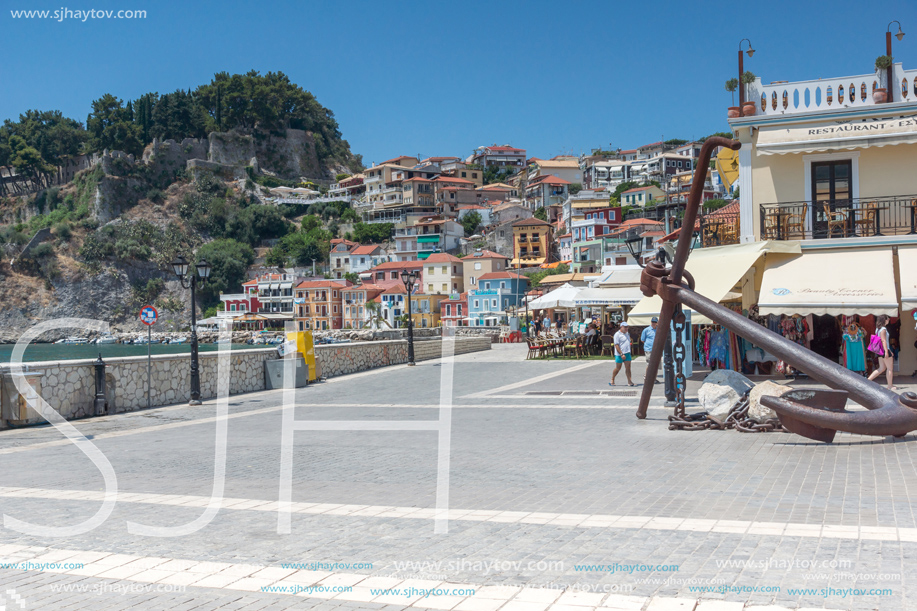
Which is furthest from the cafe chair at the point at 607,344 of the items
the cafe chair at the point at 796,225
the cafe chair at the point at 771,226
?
the cafe chair at the point at 796,225

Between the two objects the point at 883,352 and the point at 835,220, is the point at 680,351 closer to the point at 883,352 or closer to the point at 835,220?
the point at 883,352

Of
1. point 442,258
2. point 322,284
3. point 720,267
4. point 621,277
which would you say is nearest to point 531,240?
point 442,258

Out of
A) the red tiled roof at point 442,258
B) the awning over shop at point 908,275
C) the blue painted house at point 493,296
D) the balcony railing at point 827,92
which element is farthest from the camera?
the red tiled roof at point 442,258

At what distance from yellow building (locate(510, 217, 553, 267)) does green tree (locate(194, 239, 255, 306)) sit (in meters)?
49.1

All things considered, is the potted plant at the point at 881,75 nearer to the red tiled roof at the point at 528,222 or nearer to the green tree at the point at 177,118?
the red tiled roof at the point at 528,222

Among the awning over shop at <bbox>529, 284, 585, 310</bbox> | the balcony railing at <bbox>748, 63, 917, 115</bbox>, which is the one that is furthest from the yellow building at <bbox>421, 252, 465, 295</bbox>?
the balcony railing at <bbox>748, 63, 917, 115</bbox>

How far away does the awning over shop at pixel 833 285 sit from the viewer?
48.6 feet

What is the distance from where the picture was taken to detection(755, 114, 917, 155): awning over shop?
16109mm

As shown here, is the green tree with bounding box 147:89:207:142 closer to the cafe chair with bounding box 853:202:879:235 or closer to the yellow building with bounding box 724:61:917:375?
the yellow building with bounding box 724:61:917:375

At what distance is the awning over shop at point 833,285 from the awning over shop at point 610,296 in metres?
7.72

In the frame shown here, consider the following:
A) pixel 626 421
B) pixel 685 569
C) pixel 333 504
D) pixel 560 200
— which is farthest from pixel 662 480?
pixel 560 200

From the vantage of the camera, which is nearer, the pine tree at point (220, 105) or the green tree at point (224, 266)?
the green tree at point (224, 266)

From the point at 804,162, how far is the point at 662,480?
13765mm

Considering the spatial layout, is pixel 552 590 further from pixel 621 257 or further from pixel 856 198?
pixel 621 257
